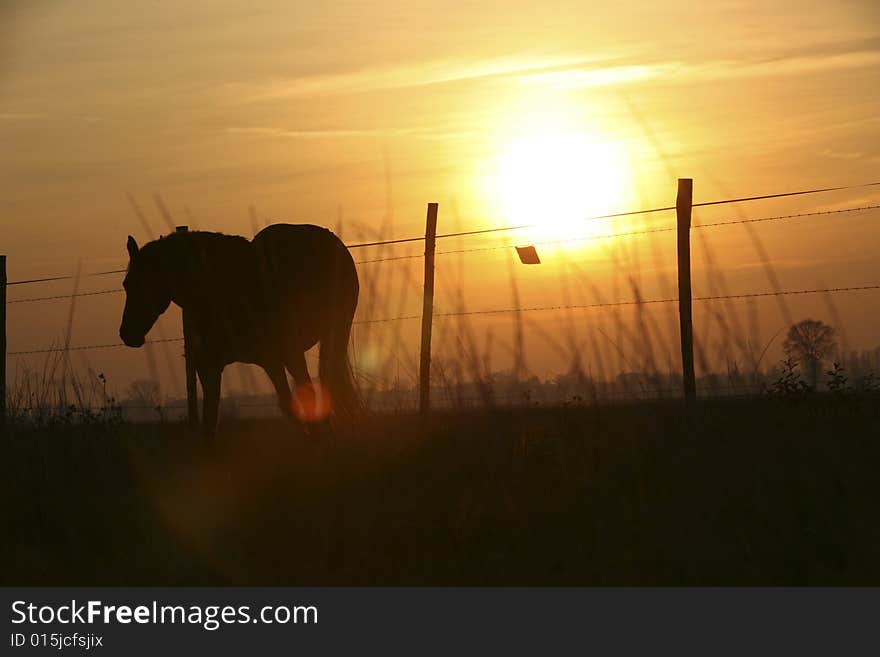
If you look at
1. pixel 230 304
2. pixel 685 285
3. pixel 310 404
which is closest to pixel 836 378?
pixel 685 285

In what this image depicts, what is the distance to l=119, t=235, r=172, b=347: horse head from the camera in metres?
9.66

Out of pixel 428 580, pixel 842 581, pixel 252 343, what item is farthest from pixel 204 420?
pixel 842 581

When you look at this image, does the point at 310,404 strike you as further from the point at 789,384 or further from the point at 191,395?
the point at 789,384

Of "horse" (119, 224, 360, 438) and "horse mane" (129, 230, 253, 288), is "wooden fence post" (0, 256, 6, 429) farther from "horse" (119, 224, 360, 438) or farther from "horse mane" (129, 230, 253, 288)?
"horse mane" (129, 230, 253, 288)

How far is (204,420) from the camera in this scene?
9320 millimetres

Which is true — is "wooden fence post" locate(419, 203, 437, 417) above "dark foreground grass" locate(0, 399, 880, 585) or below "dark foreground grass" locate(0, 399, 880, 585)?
above

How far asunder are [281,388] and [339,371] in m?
1.24

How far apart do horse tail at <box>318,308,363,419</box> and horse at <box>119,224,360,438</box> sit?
0.02 meters

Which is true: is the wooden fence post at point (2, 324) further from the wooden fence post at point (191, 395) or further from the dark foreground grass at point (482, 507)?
the dark foreground grass at point (482, 507)

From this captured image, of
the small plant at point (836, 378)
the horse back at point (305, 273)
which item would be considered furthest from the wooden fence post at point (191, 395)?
the small plant at point (836, 378)

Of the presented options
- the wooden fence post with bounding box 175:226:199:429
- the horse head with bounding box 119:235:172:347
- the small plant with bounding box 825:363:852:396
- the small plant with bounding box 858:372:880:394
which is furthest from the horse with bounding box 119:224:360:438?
the small plant with bounding box 858:372:880:394

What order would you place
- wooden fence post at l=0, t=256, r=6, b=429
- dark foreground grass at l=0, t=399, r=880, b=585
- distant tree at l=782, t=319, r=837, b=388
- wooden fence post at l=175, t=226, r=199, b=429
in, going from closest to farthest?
1. dark foreground grass at l=0, t=399, r=880, b=585
2. distant tree at l=782, t=319, r=837, b=388
3. wooden fence post at l=175, t=226, r=199, b=429
4. wooden fence post at l=0, t=256, r=6, b=429

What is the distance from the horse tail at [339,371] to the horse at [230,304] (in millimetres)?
25

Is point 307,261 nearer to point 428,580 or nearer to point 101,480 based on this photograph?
point 101,480
